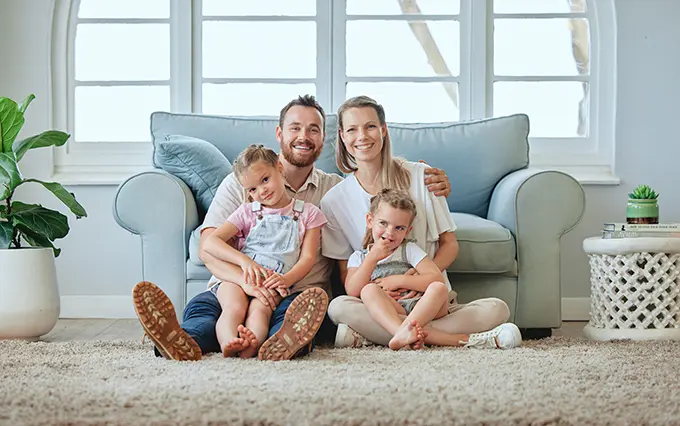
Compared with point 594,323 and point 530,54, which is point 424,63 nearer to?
point 530,54

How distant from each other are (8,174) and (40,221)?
Answer: 0.21 metres

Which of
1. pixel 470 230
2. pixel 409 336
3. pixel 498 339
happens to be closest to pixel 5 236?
pixel 409 336

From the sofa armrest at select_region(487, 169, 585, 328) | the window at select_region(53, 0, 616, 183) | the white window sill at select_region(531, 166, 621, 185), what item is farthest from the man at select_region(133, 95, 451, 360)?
the white window sill at select_region(531, 166, 621, 185)

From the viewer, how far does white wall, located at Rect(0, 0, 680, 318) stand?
3748 millimetres

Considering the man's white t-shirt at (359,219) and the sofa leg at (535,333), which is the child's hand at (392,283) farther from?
the sofa leg at (535,333)

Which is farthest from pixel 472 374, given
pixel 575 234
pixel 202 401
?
pixel 575 234

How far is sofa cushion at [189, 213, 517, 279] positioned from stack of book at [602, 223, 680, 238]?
41cm

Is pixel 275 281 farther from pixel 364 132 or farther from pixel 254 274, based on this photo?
pixel 364 132

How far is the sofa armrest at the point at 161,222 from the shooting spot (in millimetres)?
2775

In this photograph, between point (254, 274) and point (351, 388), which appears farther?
point (254, 274)

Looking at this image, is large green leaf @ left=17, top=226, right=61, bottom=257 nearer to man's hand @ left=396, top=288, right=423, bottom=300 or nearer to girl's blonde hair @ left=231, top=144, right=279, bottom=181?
girl's blonde hair @ left=231, top=144, right=279, bottom=181

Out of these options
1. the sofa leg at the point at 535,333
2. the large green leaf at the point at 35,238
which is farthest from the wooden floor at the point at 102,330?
the large green leaf at the point at 35,238

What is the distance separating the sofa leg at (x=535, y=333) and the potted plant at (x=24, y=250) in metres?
1.63

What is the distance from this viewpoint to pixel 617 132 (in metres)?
3.76
